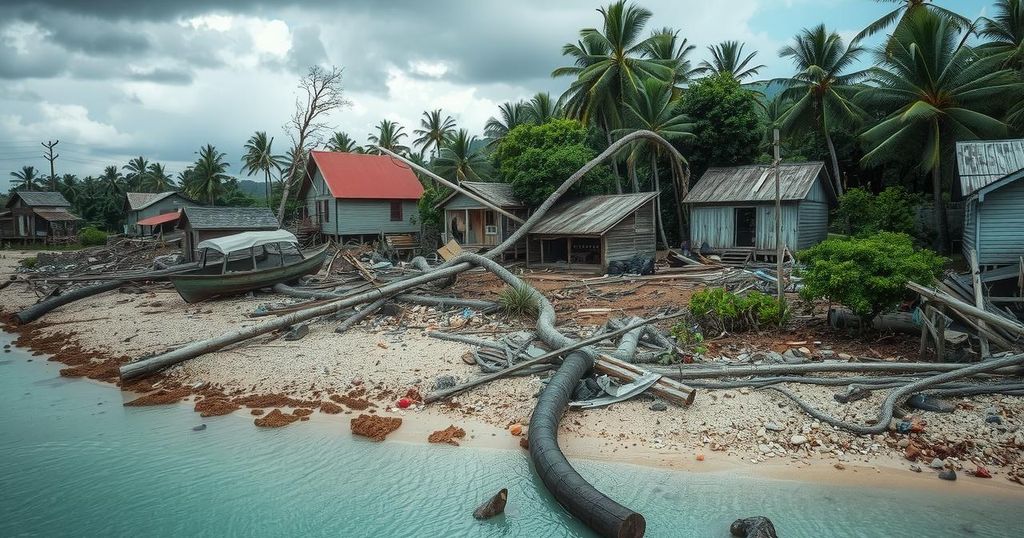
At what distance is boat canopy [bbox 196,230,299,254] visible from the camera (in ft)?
60.8

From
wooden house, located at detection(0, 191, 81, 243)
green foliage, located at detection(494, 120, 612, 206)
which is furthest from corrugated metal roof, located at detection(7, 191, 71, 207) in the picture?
green foliage, located at detection(494, 120, 612, 206)

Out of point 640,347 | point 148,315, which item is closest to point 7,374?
point 148,315

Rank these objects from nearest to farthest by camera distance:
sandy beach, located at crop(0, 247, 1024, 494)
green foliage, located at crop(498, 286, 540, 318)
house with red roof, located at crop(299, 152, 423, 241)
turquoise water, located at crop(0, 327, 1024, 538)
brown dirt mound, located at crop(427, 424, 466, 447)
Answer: turquoise water, located at crop(0, 327, 1024, 538)
sandy beach, located at crop(0, 247, 1024, 494)
brown dirt mound, located at crop(427, 424, 466, 447)
green foliage, located at crop(498, 286, 540, 318)
house with red roof, located at crop(299, 152, 423, 241)

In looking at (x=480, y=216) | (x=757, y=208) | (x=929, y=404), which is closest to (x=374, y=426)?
(x=929, y=404)

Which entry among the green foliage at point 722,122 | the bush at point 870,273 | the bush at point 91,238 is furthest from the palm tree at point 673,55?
the bush at point 91,238

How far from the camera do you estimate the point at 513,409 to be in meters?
9.88

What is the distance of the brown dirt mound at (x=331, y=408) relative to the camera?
10281 millimetres

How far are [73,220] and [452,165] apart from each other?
35.0m

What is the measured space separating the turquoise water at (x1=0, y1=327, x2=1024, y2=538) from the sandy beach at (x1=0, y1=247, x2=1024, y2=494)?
385mm

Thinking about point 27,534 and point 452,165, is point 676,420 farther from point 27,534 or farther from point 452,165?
point 452,165

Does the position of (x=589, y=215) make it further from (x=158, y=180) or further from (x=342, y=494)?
(x=158, y=180)

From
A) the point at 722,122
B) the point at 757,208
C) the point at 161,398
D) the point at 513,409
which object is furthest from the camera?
the point at 722,122

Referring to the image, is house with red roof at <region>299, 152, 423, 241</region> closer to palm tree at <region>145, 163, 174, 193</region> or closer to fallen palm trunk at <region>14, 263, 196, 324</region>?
fallen palm trunk at <region>14, 263, 196, 324</region>

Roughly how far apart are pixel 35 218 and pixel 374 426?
5341cm
